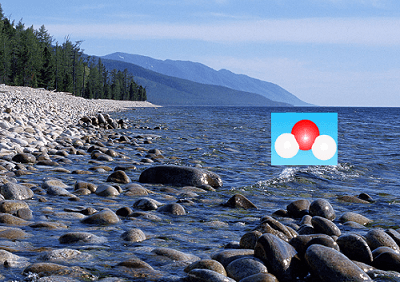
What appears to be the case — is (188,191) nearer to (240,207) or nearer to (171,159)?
(240,207)

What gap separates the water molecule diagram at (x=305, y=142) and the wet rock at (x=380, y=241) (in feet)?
7.23

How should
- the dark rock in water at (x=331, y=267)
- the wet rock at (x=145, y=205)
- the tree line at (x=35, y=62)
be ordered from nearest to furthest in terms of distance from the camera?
the dark rock in water at (x=331, y=267), the wet rock at (x=145, y=205), the tree line at (x=35, y=62)

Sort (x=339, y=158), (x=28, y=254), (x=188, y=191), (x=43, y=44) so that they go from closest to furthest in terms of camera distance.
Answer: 1. (x=28, y=254)
2. (x=188, y=191)
3. (x=339, y=158)
4. (x=43, y=44)

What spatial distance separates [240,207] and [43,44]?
278 ft

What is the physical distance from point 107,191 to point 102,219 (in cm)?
166

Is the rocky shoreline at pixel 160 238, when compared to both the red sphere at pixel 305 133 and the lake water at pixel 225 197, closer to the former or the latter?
the lake water at pixel 225 197

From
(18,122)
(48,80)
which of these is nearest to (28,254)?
(18,122)

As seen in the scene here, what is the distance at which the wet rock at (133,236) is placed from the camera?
4.32 metres

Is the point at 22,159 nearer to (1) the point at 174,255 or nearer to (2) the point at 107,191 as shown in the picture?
(2) the point at 107,191

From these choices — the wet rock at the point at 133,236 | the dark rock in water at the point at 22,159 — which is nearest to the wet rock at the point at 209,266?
the wet rock at the point at 133,236

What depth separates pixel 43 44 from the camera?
80.8 metres

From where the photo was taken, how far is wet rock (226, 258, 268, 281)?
133 inches

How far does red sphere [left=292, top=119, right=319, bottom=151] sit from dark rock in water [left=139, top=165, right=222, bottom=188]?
225 cm

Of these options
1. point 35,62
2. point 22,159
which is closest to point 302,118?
point 22,159
